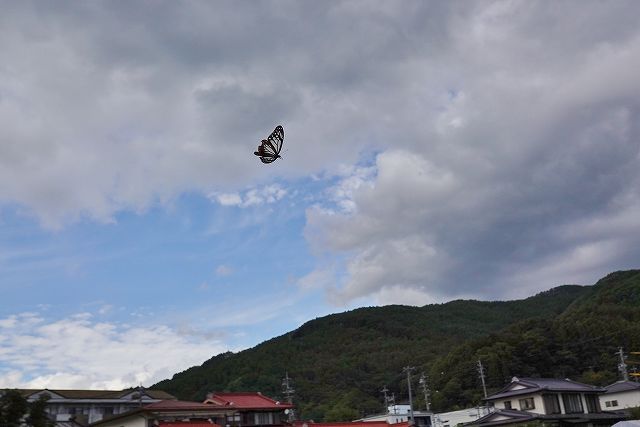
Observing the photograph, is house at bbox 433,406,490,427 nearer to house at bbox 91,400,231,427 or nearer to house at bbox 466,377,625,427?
house at bbox 466,377,625,427

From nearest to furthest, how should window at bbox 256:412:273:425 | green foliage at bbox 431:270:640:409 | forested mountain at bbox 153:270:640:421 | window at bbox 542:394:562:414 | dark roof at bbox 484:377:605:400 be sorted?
1. window at bbox 256:412:273:425
2. window at bbox 542:394:562:414
3. dark roof at bbox 484:377:605:400
4. green foliage at bbox 431:270:640:409
5. forested mountain at bbox 153:270:640:421

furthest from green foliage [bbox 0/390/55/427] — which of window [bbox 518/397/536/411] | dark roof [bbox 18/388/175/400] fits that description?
window [bbox 518/397/536/411]

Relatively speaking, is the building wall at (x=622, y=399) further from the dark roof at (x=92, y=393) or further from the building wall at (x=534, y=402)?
the dark roof at (x=92, y=393)

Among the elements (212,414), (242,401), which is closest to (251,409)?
(242,401)

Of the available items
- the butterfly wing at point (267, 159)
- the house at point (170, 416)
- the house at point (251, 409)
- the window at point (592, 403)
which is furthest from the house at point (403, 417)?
the butterfly wing at point (267, 159)

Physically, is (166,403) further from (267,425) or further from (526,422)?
(526,422)
